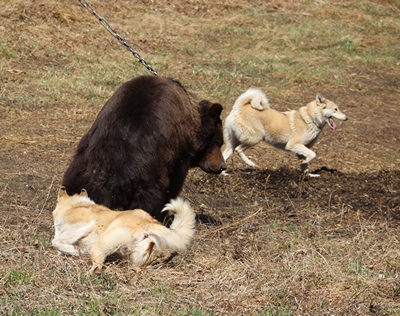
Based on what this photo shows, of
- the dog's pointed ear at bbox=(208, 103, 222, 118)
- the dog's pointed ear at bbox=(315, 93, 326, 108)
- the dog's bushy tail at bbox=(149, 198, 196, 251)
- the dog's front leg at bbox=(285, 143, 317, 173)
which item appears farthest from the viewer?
the dog's pointed ear at bbox=(315, 93, 326, 108)

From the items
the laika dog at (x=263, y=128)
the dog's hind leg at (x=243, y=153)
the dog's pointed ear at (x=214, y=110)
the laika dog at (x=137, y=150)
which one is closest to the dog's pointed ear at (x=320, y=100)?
the laika dog at (x=263, y=128)

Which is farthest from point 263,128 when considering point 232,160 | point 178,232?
point 178,232

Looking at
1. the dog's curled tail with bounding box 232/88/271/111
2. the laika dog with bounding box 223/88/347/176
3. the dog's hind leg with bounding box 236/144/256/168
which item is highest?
the dog's curled tail with bounding box 232/88/271/111

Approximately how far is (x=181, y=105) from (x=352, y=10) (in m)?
14.2

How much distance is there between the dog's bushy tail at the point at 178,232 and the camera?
222 inches

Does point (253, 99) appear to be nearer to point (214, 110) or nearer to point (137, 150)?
point (214, 110)

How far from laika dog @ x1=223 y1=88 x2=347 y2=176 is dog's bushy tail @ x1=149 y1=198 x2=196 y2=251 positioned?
188 inches

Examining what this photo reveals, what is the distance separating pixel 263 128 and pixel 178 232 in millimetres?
5256

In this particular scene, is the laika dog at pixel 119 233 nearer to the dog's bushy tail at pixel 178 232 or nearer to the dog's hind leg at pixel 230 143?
the dog's bushy tail at pixel 178 232

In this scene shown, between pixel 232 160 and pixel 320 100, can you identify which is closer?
pixel 232 160

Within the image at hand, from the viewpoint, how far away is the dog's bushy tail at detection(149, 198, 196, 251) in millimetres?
5637

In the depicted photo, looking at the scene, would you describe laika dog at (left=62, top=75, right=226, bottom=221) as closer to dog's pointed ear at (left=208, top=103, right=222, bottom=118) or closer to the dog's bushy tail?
dog's pointed ear at (left=208, top=103, right=222, bottom=118)

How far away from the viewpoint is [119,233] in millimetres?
5637

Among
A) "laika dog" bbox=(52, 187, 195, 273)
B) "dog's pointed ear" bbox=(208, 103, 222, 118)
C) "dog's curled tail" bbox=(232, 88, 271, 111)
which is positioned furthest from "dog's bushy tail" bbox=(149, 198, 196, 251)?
"dog's curled tail" bbox=(232, 88, 271, 111)
